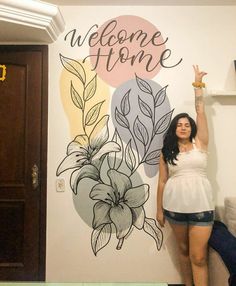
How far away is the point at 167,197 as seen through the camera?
87.1 inches

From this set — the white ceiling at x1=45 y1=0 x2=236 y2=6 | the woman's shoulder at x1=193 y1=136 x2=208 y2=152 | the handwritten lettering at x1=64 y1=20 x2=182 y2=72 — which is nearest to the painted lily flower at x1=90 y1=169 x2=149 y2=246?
the woman's shoulder at x1=193 y1=136 x2=208 y2=152

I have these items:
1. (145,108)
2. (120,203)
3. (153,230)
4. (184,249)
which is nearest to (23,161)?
(120,203)

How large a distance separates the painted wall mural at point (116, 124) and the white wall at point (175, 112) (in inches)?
2.5

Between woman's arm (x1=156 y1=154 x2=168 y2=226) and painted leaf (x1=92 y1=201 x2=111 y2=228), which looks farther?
painted leaf (x1=92 y1=201 x2=111 y2=228)

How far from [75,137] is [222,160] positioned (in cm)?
Result: 135

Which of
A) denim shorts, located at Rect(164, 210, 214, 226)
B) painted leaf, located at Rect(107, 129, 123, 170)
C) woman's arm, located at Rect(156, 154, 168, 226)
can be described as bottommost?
denim shorts, located at Rect(164, 210, 214, 226)

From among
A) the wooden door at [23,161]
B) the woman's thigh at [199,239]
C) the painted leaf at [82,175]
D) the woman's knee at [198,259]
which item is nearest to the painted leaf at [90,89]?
the wooden door at [23,161]

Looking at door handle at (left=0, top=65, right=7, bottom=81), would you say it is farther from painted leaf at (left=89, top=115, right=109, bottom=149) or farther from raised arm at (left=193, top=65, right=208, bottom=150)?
raised arm at (left=193, top=65, right=208, bottom=150)

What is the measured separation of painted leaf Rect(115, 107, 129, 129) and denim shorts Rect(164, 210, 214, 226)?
854 mm

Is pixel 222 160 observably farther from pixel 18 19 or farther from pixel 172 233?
pixel 18 19

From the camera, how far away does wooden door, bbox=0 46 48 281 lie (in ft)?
8.17

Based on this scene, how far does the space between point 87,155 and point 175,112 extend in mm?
883

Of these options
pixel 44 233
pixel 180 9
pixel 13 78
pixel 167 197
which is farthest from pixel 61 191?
pixel 180 9

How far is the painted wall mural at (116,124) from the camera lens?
2.52 metres
